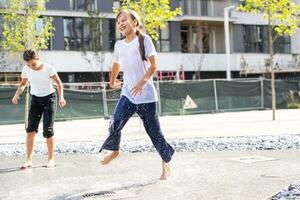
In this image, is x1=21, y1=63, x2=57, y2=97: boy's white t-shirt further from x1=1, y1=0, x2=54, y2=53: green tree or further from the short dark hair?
x1=1, y1=0, x2=54, y2=53: green tree

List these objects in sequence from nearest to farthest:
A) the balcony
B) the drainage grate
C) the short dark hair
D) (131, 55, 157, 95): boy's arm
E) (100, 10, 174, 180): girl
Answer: the drainage grate
(131, 55, 157, 95): boy's arm
(100, 10, 174, 180): girl
the short dark hair
the balcony

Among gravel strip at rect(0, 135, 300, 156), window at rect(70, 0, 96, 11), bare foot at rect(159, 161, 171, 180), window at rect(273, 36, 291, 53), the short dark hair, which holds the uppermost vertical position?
window at rect(70, 0, 96, 11)

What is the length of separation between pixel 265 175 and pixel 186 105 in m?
17.9

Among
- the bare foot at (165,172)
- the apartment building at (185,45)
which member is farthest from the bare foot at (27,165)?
the apartment building at (185,45)

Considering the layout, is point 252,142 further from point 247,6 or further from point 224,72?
point 224,72

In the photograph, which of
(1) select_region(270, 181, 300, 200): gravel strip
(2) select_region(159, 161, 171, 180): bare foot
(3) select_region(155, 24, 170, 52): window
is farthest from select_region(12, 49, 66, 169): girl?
(3) select_region(155, 24, 170, 52): window

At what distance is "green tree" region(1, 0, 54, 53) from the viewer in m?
19.7

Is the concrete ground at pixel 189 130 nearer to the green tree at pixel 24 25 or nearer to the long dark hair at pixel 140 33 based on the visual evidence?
the green tree at pixel 24 25

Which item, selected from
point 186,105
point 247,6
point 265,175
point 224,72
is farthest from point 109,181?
point 224,72

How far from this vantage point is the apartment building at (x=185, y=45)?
34.0 m

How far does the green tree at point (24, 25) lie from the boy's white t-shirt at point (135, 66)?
47.8 ft

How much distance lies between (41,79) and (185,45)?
1350 inches

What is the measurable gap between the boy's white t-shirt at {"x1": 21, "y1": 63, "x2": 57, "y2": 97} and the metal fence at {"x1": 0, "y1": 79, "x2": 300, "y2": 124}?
13177 mm

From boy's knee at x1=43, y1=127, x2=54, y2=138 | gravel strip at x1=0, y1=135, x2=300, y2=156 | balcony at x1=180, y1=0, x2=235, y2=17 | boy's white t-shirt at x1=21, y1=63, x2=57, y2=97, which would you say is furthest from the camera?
balcony at x1=180, y1=0, x2=235, y2=17
